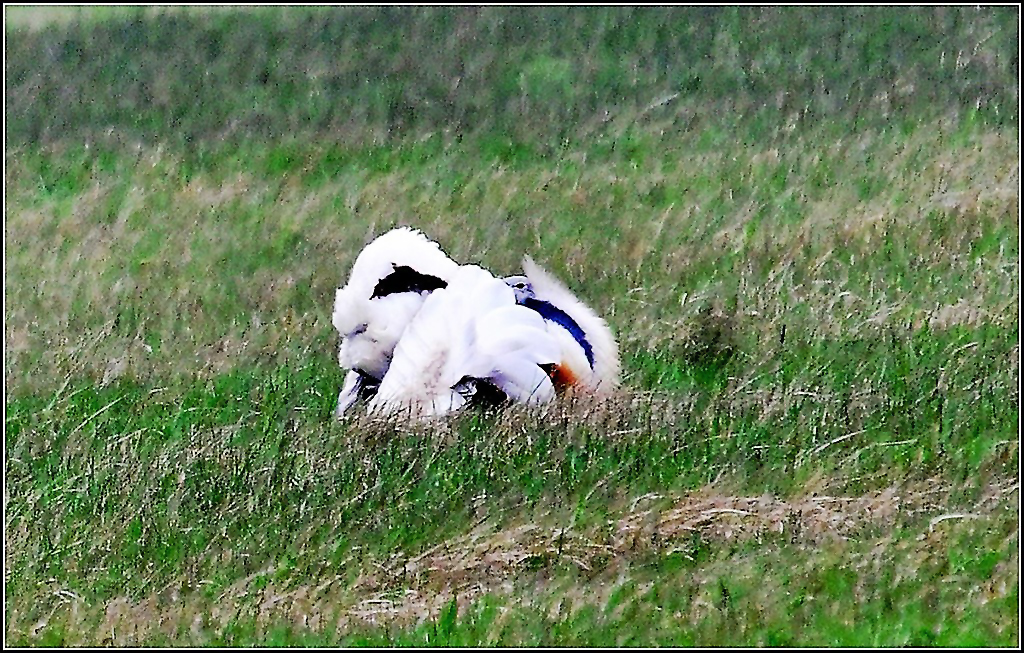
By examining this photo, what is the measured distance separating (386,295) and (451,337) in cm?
48

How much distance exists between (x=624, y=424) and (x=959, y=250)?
294 centimetres

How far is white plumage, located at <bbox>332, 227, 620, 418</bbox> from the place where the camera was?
5035mm

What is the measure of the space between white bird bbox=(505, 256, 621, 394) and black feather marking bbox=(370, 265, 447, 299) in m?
0.35

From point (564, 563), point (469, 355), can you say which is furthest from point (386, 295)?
point (564, 563)

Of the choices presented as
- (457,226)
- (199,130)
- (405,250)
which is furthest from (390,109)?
(405,250)

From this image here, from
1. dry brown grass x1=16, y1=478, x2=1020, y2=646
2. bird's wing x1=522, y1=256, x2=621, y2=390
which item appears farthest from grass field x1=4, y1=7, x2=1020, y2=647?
bird's wing x1=522, y1=256, x2=621, y2=390

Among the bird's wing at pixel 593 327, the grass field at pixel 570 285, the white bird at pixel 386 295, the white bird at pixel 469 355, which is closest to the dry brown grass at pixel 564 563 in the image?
the grass field at pixel 570 285

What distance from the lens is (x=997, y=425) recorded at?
4773mm

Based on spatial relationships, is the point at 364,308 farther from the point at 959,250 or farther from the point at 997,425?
the point at 959,250

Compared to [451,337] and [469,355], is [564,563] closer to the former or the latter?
[469,355]

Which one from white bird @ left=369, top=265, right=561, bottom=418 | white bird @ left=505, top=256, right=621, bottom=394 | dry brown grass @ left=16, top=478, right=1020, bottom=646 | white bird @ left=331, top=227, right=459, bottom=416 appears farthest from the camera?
white bird @ left=331, top=227, right=459, bottom=416

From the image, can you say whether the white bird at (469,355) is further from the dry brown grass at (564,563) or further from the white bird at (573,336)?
the dry brown grass at (564,563)

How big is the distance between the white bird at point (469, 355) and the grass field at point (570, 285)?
0.71 feet

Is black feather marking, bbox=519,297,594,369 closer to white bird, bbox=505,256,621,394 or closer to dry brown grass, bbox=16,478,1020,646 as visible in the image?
white bird, bbox=505,256,621,394
